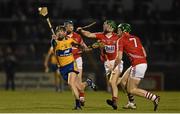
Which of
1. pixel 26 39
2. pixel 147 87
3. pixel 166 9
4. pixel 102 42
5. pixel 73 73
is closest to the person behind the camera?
pixel 73 73

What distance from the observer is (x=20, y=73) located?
3572cm

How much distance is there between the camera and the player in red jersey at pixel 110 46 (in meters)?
19.8

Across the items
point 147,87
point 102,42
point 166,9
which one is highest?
point 102,42

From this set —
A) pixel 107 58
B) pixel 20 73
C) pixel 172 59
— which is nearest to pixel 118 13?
pixel 172 59

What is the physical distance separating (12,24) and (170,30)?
8.45 m

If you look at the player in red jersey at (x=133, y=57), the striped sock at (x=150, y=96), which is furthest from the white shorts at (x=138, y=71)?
the striped sock at (x=150, y=96)

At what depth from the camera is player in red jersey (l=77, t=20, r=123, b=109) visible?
1981 cm

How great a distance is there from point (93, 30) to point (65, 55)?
17.5 m

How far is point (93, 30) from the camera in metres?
36.9

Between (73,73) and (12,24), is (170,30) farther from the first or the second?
(73,73)

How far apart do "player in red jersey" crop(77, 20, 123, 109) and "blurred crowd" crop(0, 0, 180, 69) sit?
15065 mm

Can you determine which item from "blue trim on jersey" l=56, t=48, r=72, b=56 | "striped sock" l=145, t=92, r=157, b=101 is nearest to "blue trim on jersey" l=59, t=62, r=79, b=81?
"blue trim on jersey" l=56, t=48, r=72, b=56

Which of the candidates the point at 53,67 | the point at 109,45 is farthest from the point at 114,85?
the point at 53,67

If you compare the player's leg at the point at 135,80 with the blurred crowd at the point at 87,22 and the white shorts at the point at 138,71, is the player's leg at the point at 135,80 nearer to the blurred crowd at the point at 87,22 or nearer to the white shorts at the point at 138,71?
the white shorts at the point at 138,71
